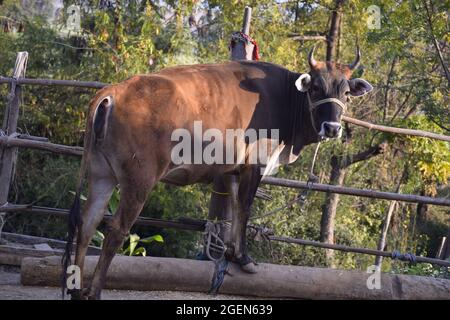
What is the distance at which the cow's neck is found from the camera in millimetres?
6277

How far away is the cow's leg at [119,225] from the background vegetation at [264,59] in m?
6.45

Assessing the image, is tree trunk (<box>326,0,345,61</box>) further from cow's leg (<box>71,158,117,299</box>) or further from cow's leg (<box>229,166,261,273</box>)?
cow's leg (<box>71,158,117,299</box>)

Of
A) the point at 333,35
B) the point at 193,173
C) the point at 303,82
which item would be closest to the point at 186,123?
the point at 193,173

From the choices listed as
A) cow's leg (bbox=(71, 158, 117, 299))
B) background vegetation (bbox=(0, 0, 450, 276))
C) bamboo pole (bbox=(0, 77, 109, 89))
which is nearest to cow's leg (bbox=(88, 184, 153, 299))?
cow's leg (bbox=(71, 158, 117, 299))

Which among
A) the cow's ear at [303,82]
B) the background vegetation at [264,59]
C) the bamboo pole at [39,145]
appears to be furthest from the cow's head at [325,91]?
the background vegetation at [264,59]

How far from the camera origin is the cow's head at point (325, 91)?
5980 mm

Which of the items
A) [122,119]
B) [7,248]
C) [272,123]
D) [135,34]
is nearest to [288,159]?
[272,123]

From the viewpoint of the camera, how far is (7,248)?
21.4 ft

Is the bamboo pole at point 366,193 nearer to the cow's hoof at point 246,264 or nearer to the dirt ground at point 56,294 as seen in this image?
the cow's hoof at point 246,264

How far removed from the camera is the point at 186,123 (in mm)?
5477

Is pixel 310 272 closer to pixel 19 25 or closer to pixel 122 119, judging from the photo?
pixel 122 119

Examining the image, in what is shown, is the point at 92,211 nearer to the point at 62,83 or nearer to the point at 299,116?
the point at 62,83

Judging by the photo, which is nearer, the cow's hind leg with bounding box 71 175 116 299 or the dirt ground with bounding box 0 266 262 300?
the cow's hind leg with bounding box 71 175 116 299

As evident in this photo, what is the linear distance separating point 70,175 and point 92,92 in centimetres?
143
